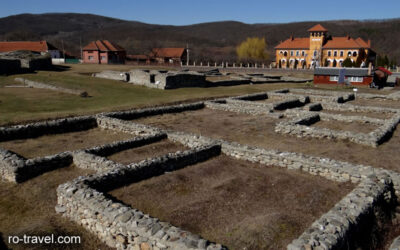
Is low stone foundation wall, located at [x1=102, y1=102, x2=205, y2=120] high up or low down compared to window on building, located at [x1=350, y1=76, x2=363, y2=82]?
down

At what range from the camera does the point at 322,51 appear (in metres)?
79.6

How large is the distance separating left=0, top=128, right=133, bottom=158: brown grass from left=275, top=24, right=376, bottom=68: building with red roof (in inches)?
2583

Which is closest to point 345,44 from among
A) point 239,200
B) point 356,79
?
point 356,79

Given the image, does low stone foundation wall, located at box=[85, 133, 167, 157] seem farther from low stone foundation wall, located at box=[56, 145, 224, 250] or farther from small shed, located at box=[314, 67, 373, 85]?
small shed, located at box=[314, 67, 373, 85]

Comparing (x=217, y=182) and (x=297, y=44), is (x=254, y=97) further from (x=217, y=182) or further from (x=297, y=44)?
(x=297, y=44)

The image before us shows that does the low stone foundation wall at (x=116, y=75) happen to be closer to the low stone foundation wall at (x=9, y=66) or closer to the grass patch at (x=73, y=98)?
the grass patch at (x=73, y=98)

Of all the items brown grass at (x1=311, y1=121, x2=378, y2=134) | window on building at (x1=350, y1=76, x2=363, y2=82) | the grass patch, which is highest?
window on building at (x1=350, y1=76, x2=363, y2=82)

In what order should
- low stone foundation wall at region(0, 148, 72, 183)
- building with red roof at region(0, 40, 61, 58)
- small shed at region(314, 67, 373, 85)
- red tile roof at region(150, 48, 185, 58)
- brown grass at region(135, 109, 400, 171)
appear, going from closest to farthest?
low stone foundation wall at region(0, 148, 72, 183) < brown grass at region(135, 109, 400, 171) < small shed at region(314, 67, 373, 85) < building with red roof at region(0, 40, 61, 58) < red tile roof at region(150, 48, 185, 58)

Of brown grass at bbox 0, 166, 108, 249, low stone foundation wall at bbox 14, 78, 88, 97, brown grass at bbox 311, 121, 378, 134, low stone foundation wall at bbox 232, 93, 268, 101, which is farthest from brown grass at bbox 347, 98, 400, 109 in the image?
brown grass at bbox 0, 166, 108, 249

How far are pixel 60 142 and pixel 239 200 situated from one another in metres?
10.4

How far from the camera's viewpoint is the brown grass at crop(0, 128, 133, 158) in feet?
47.2

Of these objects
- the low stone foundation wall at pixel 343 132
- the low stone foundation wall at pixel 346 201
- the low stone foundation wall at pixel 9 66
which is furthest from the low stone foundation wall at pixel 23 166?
the low stone foundation wall at pixel 9 66

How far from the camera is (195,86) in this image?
38000 millimetres

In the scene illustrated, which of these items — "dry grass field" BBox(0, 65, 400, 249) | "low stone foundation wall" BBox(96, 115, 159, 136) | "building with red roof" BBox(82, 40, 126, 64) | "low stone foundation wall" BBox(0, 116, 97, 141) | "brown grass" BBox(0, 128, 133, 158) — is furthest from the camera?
"building with red roof" BBox(82, 40, 126, 64)
